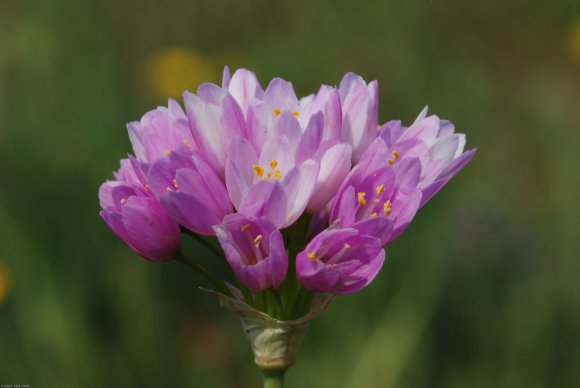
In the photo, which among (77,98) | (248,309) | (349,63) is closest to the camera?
(248,309)

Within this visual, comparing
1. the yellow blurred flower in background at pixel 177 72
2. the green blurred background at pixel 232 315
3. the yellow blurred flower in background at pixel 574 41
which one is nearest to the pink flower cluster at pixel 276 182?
the green blurred background at pixel 232 315

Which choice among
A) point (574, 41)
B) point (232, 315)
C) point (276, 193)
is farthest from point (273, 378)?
point (574, 41)

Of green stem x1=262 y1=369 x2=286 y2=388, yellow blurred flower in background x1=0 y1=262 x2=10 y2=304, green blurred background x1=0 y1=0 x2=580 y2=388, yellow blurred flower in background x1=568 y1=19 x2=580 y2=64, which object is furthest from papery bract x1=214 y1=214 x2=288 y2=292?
yellow blurred flower in background x1=568 y1=19 x2=580 y2=64

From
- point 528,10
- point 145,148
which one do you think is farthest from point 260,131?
point 528,10

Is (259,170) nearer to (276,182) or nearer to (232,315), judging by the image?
(276,182)

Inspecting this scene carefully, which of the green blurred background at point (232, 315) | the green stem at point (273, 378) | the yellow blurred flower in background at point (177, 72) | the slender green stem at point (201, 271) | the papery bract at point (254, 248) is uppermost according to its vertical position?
the papery bract at point (254, 248)

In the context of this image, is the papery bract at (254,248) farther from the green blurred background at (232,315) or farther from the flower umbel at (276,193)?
the green blurred background at (232,315)

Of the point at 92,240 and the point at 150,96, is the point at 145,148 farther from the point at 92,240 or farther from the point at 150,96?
the point at 150,96
